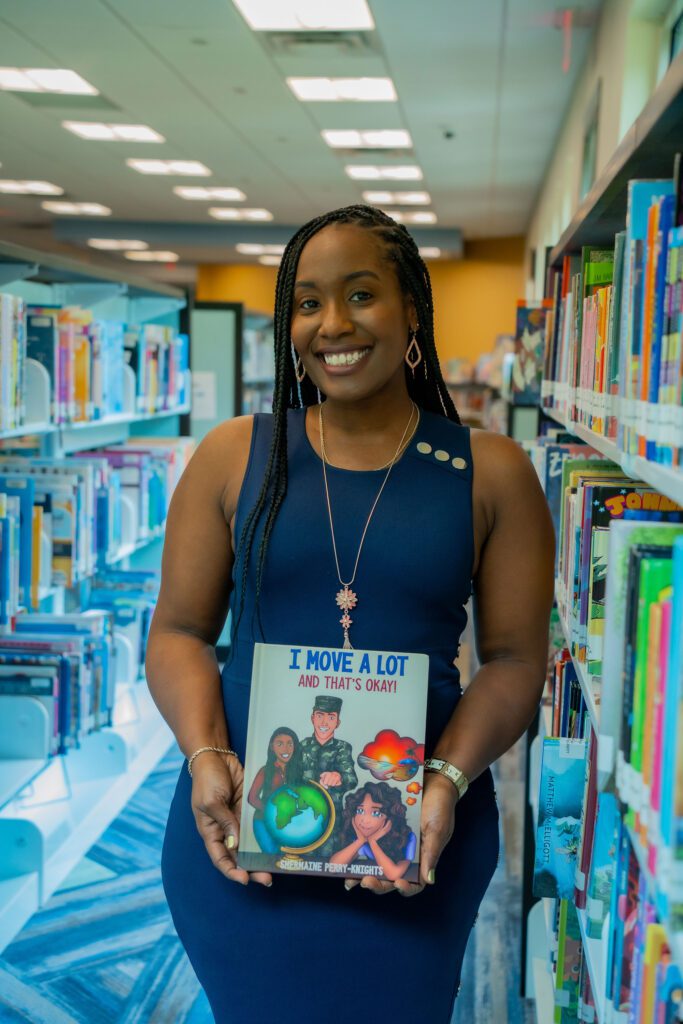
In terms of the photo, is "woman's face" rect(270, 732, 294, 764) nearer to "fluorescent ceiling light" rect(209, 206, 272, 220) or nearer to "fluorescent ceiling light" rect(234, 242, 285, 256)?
"fluorescent ceiling light" rect(209, 206, 272, 220)

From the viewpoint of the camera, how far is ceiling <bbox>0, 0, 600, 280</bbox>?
537 centimetres

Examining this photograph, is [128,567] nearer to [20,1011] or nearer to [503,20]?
[20,1011]

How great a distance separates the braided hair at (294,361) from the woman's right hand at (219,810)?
0.19 meters

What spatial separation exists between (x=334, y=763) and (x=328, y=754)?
1cm

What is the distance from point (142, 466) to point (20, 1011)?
88.8 inches

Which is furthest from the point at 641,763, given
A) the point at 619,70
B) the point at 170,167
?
the point at 170,167

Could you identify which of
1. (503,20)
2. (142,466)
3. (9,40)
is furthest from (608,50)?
(9,40)

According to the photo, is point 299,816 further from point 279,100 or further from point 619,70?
point 279,100

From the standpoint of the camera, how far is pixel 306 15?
522 cm

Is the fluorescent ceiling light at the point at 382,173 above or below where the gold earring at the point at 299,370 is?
above

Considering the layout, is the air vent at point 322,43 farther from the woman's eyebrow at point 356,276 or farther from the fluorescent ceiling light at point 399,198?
the fluorescent ceiling light at point 399,198

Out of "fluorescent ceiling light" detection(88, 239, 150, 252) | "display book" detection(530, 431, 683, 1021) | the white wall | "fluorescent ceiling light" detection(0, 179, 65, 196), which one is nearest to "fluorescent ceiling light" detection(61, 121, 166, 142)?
"fluorescent ceiling light" detection(0, 179, 65, 196)

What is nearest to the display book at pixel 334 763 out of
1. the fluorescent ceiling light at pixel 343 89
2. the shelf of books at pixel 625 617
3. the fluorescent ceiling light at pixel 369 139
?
the shelf of books at pixel 625 617

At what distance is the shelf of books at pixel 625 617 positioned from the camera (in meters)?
0.85
